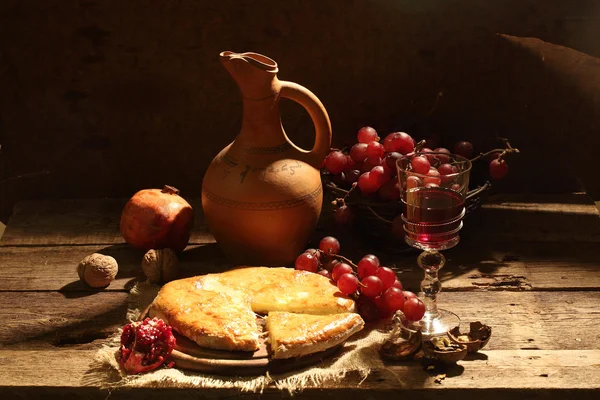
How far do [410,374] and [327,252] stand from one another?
0.49 meters

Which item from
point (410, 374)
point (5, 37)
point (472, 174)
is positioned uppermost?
point (5, 37)

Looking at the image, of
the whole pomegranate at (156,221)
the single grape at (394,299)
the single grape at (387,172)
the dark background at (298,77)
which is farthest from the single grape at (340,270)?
the dark background at (298,77)

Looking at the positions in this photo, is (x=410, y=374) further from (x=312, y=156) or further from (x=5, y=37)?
(x=5, y=37)

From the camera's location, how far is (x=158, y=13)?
103 inches

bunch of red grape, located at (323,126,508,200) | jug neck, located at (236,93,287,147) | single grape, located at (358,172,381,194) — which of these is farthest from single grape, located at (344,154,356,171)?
jug neck, located at (236,93,287,147)

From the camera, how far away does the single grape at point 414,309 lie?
189 cm

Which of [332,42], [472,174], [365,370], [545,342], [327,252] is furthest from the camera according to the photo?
[332,42]

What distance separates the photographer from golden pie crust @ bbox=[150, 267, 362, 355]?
5.83 feet

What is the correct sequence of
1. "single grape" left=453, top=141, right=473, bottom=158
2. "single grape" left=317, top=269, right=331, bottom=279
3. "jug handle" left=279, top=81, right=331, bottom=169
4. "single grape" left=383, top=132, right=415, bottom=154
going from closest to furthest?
"single grape" left=317, top=269, right=331, bottom=279 < "jug handle" left=279, top=81, right=331, bottom=169 < "single grape" left=383, top=132, right=415, bottom=154 < "single grape" left=453, top=141, right=473, bottom=158

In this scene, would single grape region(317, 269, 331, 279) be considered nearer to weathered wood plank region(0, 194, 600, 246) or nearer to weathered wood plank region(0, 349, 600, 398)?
weathered wood plank region(0, 349, 600, 398)

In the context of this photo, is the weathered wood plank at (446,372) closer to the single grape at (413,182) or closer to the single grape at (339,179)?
the single grape at (413,182)

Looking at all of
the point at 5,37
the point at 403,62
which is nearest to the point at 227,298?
the point at 403,62

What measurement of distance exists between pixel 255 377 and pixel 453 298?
0.63m

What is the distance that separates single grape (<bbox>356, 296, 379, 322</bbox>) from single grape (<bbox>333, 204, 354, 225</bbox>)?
36 centimetres
